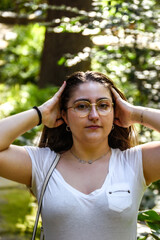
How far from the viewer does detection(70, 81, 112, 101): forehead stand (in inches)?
92.6

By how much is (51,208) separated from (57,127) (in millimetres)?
630

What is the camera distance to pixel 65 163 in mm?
2398

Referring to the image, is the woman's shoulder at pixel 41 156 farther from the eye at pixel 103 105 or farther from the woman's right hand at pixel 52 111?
the eye at pixel 103 105

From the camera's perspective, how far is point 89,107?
2314 millimetres

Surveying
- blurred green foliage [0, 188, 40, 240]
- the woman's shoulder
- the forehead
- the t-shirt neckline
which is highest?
the forehead

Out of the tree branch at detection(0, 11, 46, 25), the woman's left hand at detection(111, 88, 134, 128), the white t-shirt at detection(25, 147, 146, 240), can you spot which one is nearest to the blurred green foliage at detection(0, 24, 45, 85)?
the tree branch at detection(0, 11, 46, 25)

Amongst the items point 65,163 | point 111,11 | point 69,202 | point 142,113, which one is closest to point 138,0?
point 111,11

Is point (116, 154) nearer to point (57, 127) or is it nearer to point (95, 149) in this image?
point (95, 149)

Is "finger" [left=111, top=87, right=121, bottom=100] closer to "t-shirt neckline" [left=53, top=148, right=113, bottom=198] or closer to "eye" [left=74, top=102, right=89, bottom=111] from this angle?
"eye" [left=74, top=102, right=89, bottom=111]

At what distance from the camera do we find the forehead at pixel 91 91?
2.35 meters

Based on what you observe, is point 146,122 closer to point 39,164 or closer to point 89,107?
point 89,107

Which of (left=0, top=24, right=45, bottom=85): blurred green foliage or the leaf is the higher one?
the leaf

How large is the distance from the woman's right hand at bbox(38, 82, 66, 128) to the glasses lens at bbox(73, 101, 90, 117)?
210 mm

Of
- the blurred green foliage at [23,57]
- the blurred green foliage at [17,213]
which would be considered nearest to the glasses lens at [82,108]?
the blurred green foliage at [17,213]
